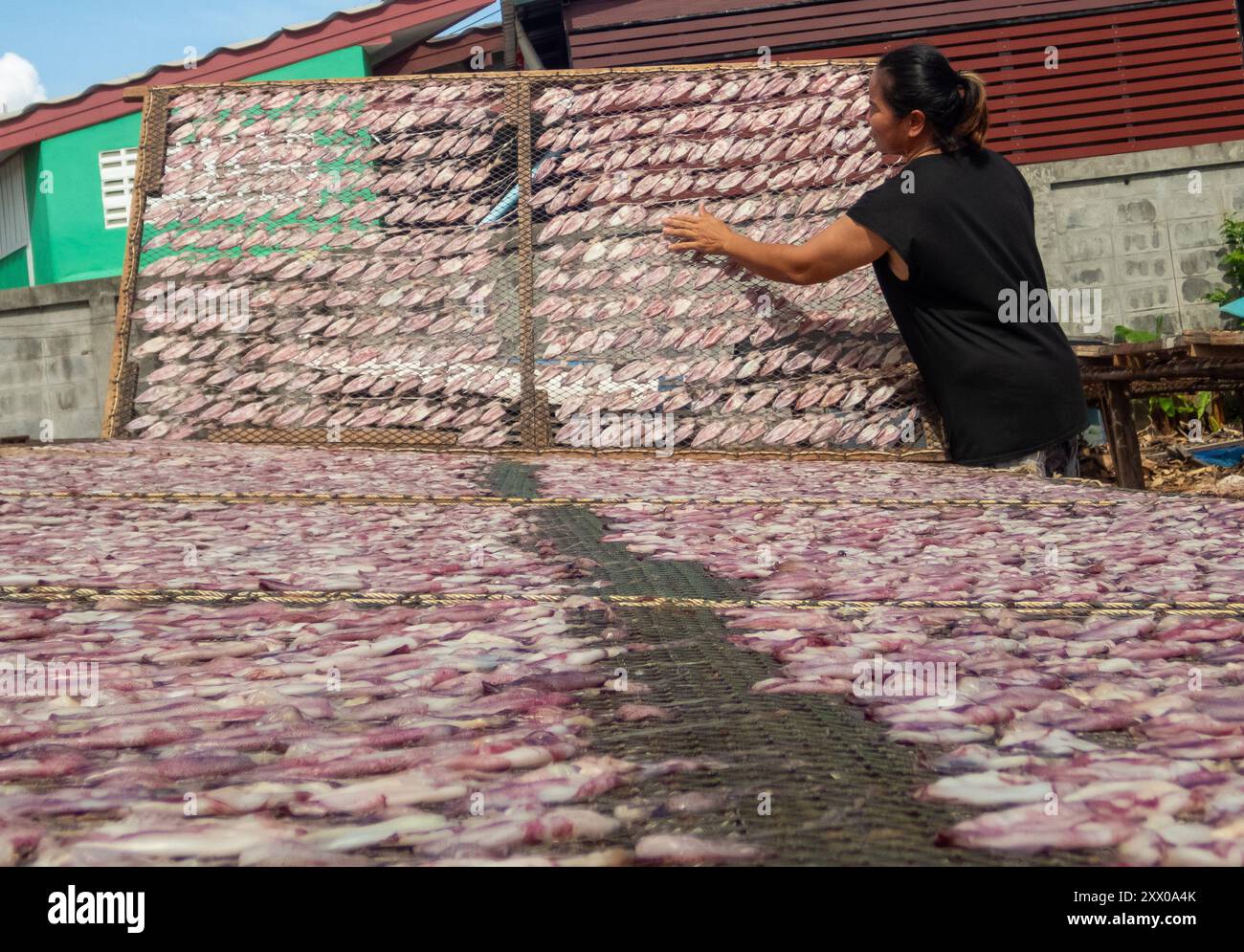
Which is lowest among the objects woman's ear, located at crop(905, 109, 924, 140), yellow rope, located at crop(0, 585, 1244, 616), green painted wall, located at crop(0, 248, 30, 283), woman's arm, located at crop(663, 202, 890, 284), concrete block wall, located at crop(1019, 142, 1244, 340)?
yellow rope, located at crop(0, 585, 1244, 616)

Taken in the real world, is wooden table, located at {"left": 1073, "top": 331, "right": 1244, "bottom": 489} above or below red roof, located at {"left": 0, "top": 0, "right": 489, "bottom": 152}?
below

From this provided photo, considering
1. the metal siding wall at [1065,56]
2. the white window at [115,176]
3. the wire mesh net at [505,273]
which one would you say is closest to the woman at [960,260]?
the wire mesh net at [505,273]

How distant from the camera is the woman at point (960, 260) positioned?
6.34 metres

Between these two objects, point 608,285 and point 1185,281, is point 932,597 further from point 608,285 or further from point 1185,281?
point 1185,281

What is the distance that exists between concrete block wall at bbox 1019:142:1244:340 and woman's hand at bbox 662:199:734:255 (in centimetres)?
904

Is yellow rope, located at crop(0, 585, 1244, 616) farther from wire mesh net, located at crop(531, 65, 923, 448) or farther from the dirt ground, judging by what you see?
the dirt ground

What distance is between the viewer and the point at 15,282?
17703mm

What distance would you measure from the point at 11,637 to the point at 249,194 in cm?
608

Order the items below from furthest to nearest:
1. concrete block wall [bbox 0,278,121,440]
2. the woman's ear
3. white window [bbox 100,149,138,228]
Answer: white window [bbox 100,149,138,228], concrete block wall [bbox 0,278,121,440], the woman's ear

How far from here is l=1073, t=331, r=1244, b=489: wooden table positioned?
945 cm

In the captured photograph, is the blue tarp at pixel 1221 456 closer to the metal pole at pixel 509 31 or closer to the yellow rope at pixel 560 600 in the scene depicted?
the metal pole at pixel 509 31

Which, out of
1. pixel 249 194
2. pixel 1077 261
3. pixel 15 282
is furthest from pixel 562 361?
pixel 15 282

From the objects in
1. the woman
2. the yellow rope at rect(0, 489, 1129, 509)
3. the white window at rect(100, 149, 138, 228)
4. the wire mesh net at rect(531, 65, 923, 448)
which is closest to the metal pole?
the white window at rect(100, 149, 138, 228)

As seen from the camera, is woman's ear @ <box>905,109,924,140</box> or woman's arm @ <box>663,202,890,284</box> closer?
woman's arm @ <box>663,202,890,284</box>
